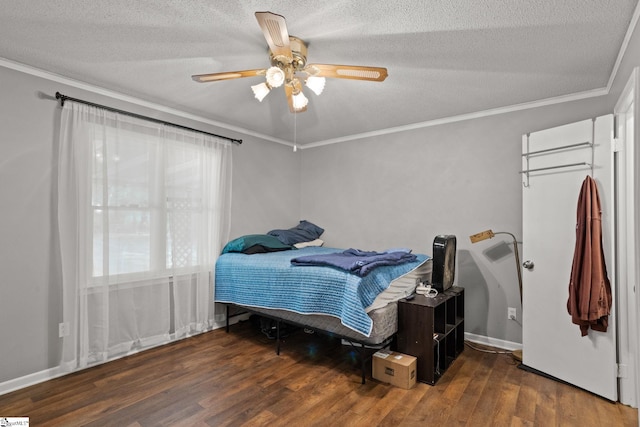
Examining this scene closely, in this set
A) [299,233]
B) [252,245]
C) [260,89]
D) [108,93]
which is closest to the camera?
[260,89]

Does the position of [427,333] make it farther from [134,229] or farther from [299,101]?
[134,229]

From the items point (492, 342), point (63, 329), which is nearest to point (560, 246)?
point (492, 342)

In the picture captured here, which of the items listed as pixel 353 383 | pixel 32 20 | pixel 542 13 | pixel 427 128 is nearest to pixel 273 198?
pixel 427 128

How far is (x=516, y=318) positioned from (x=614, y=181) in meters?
1.53

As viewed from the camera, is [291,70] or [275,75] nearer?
[275,75]

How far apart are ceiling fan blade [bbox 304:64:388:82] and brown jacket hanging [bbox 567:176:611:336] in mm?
1819

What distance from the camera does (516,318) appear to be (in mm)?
3211

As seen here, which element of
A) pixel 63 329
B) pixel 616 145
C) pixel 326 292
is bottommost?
pixel 63 329

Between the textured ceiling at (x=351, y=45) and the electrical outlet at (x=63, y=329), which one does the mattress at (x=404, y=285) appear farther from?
the electrical outlet at (x=63, y=329)

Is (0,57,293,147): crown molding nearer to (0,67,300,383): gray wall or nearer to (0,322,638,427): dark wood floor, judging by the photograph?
(0,67,300,383): gray wall

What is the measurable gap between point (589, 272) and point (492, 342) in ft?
4.40

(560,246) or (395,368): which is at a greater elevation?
(560,246)

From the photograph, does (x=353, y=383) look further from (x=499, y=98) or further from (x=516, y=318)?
(x=499, y=98)

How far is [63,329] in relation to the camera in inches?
106
